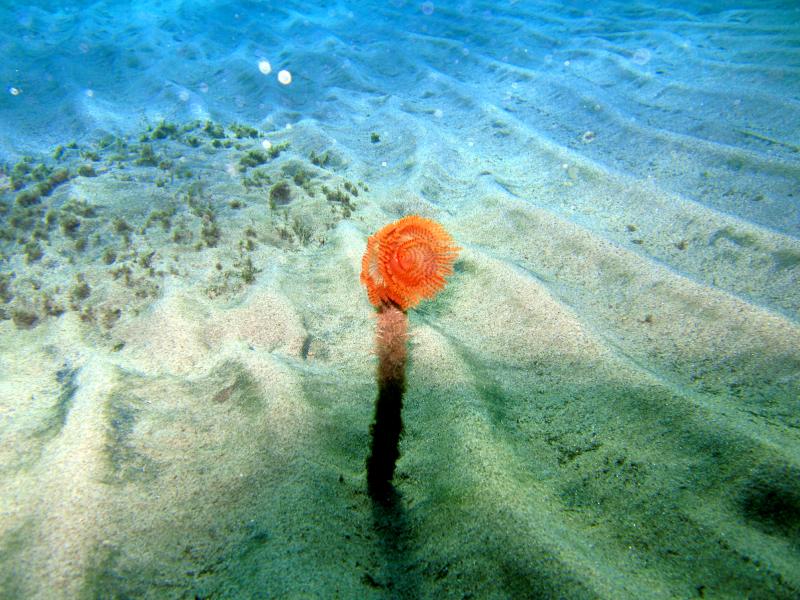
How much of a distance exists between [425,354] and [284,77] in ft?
38.5

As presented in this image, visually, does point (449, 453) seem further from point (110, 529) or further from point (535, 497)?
point (110, 529)

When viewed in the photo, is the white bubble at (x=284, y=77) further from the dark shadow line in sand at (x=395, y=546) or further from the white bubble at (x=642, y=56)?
the dark shadow line in sand at (x=395, y=546)

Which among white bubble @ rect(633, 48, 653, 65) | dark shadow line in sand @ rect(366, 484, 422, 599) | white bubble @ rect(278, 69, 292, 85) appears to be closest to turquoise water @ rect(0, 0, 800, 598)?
dark shadow line in sand @ rect(366, 484, 422, 599)

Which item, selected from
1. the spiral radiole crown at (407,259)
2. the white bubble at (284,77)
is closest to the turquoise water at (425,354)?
the spiral radiole crown at (407,259)

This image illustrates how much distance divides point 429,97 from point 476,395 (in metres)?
9.45

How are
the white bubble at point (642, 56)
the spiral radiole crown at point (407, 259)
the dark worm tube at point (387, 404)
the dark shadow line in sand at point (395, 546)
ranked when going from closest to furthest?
the dark shadow line in sand at point (395, 546), the dark worm tube at point (387, 404), the spiral radiole crown at point (407, 259), the white bubble at point (642, 56)

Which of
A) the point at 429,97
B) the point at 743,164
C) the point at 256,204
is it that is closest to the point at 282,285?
the point at 256,204

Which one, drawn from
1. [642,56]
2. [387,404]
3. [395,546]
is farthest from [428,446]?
[642,56]

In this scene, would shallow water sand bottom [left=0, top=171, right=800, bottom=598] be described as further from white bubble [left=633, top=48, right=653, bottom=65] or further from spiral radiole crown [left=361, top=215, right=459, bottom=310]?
white bubble [left=633, top=48, right=653, bottom=65]

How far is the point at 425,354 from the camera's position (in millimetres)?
3512

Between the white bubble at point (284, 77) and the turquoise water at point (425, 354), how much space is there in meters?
3.95

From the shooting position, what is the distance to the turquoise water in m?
2.14

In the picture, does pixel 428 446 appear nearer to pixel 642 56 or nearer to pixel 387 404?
pixel 387 404

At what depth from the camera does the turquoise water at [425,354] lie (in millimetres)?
2143
